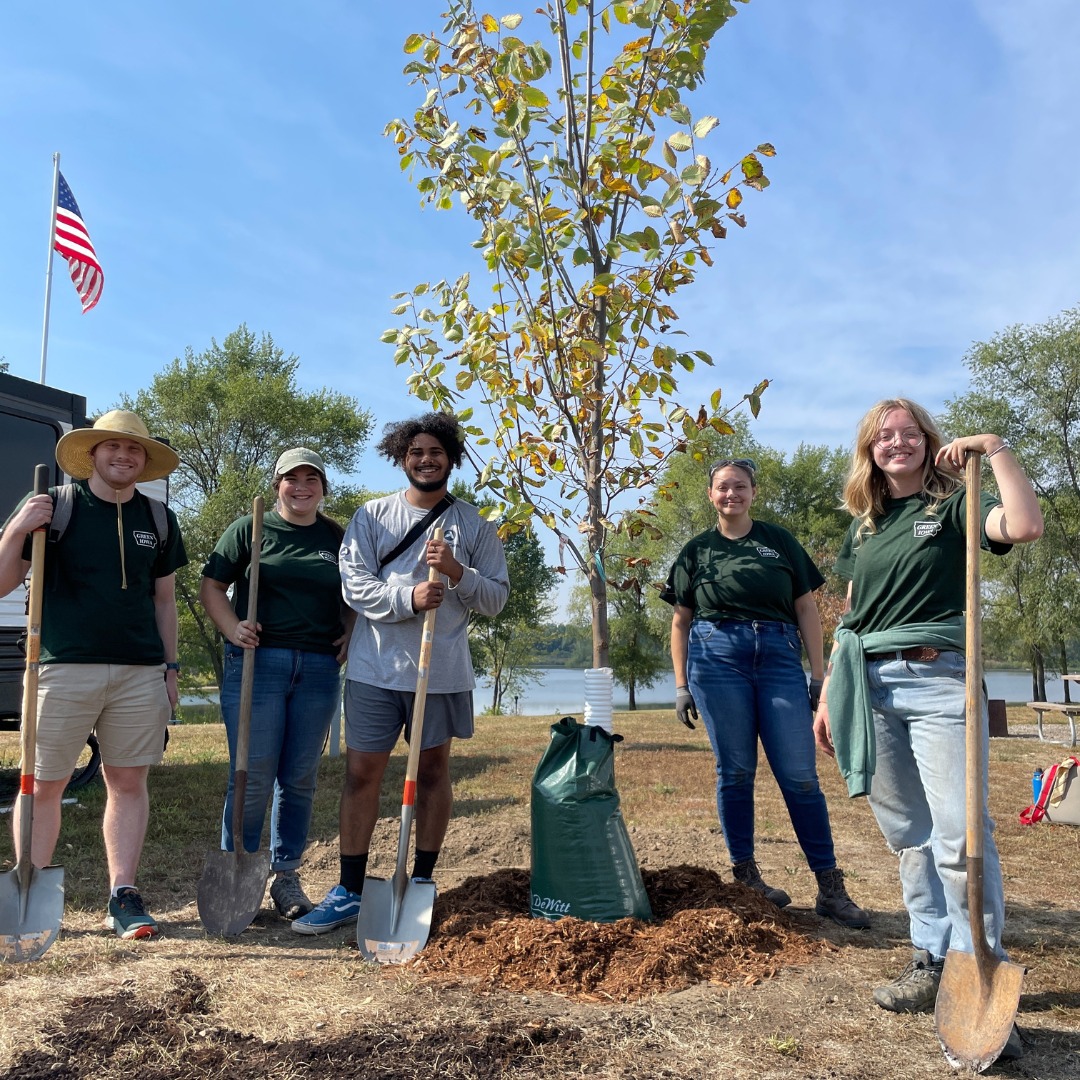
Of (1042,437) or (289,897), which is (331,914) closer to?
(289,897)

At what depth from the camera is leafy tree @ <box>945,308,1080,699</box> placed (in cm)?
2464

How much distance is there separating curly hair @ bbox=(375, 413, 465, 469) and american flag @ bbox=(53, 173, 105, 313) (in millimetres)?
12731

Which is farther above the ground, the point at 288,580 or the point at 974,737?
the point at 288,580

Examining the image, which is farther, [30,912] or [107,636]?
[107,636]

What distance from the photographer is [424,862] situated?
4.09 metres

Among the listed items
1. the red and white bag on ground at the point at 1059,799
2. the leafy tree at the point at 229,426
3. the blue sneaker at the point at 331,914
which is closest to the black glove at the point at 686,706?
the blue sneaker at the point at 331,914

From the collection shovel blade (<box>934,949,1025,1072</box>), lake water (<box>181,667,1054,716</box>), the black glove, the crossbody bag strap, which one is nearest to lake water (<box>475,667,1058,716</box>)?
lake water (<box>181,667,1054,716</box>)

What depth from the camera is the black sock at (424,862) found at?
4.08 meters

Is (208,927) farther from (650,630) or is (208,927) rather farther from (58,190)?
(650,630)

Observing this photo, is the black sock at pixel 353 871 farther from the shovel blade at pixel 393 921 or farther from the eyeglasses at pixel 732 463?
the eyeglasses at pixel 732 463

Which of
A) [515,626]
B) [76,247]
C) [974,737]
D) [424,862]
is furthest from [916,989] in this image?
[515,626]

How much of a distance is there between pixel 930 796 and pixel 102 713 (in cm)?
333

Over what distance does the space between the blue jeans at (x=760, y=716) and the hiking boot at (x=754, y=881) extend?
214 mm

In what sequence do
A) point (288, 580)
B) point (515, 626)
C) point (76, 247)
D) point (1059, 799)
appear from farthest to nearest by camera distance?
1. point (515, 626)
2. point (76, 247)
3. point (1059, 799)
4. point (288, 580)
